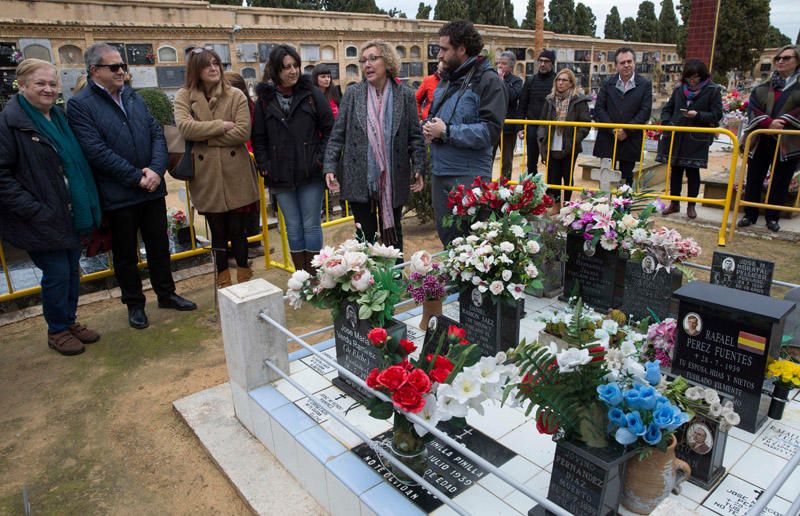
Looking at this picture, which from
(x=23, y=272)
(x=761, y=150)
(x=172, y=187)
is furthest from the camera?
(x=172, y=187)

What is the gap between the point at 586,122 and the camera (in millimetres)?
6289

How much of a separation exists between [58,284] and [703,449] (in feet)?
12.8

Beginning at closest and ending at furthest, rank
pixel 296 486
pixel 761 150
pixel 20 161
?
1. pixel 296 486
2. pixel 20 161
3. pixel 761 150

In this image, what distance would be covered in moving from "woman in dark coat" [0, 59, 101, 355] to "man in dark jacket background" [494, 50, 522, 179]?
15.7 ft

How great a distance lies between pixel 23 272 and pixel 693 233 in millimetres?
6879

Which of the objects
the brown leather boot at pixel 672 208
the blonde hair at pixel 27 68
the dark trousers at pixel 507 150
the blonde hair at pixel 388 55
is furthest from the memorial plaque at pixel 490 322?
the brown leather boot at pixel 672 208

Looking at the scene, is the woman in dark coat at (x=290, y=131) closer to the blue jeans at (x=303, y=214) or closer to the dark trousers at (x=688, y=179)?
the blue jeans at (x=303, y=214)

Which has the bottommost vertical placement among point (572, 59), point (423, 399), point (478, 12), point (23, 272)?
point (23, 272)

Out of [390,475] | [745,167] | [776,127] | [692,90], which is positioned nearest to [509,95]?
[692,90]

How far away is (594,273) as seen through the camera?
4047 millimetres

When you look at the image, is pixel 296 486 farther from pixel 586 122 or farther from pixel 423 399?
pixel 586 122

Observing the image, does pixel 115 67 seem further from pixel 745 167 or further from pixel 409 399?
pixel 745 167

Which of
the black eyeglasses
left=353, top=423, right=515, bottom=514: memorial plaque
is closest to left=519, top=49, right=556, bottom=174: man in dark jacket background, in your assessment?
the black eyeglasses

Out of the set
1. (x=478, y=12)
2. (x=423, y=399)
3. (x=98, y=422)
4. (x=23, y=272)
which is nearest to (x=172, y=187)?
(x=23, y=272)
